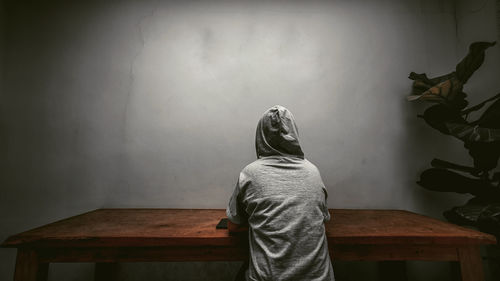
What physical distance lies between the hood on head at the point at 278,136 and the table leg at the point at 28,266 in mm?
1332

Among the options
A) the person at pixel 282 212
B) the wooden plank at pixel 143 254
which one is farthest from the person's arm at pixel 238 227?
the wooden plank at pixel 143 254

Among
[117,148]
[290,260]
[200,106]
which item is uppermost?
[200,106]

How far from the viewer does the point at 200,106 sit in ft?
7.32

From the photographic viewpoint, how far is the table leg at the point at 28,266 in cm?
113

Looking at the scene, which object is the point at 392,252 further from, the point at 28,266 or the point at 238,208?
the point at 28,266

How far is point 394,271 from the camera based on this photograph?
1791mm

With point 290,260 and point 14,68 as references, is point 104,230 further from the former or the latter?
point 14,68

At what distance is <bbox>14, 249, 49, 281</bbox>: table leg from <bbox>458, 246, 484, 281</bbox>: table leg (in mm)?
2267

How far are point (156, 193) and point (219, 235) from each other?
1.15 m

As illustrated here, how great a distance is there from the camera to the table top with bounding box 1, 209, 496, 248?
119cm

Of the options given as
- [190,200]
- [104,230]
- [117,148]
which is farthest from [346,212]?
[117,148]

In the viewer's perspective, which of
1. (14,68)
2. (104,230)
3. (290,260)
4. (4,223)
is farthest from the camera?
(14,68)

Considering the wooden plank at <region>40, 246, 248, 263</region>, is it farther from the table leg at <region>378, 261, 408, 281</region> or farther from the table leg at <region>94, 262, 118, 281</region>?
the table leg at <region>378, 261, 408, 281</region>

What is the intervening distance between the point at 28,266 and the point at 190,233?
835 mm
